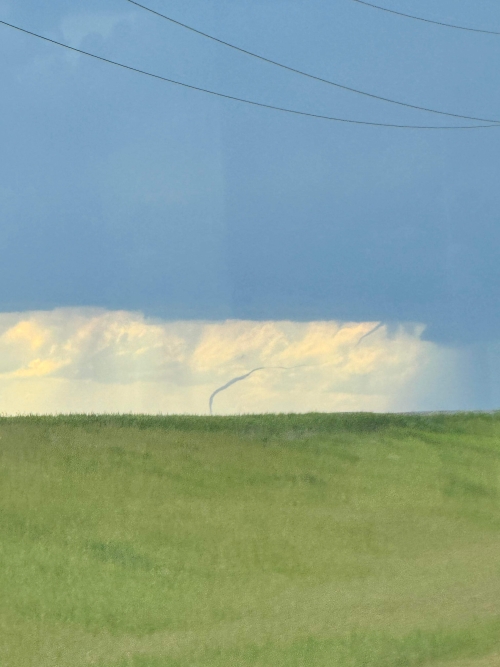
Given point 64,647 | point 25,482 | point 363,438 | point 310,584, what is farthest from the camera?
point 363,438

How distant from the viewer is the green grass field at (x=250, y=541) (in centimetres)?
698

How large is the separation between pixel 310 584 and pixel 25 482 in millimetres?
3832

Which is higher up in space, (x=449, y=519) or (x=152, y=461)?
(x=152, y=461)

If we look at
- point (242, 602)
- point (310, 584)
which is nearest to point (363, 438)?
point (310, 584)

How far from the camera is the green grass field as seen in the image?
6.98 metres

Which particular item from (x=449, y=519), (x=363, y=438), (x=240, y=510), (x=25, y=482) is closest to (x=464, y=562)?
(x=449, y=519)

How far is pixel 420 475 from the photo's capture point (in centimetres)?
1213

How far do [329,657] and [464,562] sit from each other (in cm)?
326

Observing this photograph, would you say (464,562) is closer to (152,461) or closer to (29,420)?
(152,461)

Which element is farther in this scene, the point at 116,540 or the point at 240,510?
the point at 240,510

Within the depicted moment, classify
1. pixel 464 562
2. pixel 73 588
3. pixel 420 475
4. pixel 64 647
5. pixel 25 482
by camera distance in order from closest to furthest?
pixel 64 647
pixel 73 588
pixel 464 562
pixel 25 482
pixel 420 475

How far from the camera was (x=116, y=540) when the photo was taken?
8.90m

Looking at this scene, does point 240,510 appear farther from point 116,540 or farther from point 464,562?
point 464,562

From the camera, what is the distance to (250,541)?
9.27m
